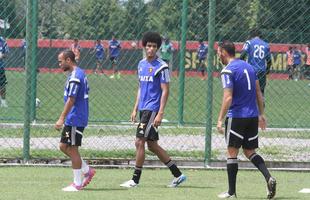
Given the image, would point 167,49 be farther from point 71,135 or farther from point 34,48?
point 71,135

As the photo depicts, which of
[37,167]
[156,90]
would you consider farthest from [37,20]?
[156,90]

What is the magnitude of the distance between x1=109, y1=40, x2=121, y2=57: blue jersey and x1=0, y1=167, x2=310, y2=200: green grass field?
297cm

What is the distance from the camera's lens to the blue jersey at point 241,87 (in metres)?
10.1

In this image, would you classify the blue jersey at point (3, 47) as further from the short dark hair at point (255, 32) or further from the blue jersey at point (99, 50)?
the short dark hair at point (255, 32)

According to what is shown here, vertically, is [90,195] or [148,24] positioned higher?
[148,24]

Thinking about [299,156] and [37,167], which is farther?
[299,156]

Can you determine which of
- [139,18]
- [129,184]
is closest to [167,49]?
[139,18]

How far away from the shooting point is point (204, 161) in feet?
42.3

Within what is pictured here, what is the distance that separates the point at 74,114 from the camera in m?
10.5

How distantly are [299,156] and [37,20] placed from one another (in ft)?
14.7

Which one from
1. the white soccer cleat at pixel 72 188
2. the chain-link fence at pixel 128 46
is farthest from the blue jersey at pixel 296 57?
the white soccer cleat at pixel 72 188

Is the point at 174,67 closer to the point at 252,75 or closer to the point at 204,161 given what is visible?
the point at 204,161

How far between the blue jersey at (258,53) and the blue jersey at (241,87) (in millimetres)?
4861

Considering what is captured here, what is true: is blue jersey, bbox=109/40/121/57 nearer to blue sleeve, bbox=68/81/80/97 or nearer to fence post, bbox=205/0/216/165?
fence post, bbox=205/0/216/165
